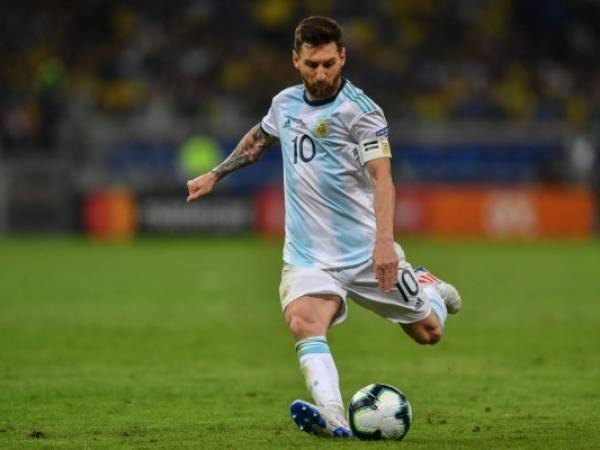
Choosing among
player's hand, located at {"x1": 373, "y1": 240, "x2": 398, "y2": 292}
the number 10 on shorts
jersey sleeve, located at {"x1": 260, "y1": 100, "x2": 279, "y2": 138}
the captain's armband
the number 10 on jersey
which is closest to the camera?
player's hand, located at {"x1": 373, "y1": 240, "x2": 398, "y2": 292}

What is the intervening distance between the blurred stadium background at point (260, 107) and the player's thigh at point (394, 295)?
64.3 feet

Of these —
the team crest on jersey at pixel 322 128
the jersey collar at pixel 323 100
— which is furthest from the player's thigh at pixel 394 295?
the jersey collar at pixel 323 100

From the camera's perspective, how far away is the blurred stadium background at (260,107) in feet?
92.2

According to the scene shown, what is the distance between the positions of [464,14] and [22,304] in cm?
1940

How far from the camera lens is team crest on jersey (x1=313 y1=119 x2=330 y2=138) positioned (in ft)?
22.8

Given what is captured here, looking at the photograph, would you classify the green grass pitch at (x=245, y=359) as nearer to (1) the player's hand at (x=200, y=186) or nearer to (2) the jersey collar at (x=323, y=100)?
(1) the player's hand at (x=200, y=186)

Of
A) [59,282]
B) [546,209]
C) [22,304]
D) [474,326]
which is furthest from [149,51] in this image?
[474,326]

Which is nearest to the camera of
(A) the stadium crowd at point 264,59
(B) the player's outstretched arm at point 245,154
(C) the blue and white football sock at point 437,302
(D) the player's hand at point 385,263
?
(D) the player's hand at point 385,263

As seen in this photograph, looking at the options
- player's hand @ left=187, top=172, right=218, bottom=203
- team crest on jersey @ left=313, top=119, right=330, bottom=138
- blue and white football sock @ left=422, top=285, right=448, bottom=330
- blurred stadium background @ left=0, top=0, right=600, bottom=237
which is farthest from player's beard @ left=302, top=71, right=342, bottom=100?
blurred stadium background @ left=0, top=0, right=600, bottom=237

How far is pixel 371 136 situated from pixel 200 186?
1.10 m

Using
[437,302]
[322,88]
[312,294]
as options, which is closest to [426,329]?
[437,302]

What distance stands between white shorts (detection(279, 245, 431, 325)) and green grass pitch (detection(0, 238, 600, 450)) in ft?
2.12

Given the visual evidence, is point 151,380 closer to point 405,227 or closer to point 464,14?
point 405,227

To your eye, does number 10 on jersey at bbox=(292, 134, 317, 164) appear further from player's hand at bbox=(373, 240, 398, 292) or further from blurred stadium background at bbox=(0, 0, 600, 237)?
blurred stadium background at bbox=(0, 0, 600, 237)
